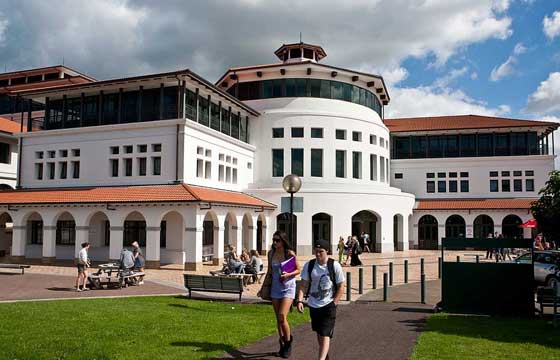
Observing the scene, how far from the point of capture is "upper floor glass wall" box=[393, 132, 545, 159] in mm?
45125

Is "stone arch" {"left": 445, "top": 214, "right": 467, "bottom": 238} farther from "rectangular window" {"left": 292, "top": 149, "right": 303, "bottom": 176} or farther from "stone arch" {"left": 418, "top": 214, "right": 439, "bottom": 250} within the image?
"rectangular window" {"left": 292, "top": 149, "right": 303, "bottom": 176}

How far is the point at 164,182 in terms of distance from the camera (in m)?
26.5

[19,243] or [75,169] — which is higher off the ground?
[75,169]

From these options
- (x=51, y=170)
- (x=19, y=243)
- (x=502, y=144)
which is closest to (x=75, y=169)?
(x=51, y=170)

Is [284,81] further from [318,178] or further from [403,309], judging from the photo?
[403,309]

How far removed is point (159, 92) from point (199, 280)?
1607cm

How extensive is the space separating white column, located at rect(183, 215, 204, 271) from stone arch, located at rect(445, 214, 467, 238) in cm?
2627

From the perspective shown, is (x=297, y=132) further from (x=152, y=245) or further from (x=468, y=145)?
(x=468, y=145)

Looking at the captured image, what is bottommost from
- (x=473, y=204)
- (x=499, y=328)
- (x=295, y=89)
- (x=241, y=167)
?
(x=499, y=328)

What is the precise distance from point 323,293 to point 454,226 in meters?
38.9

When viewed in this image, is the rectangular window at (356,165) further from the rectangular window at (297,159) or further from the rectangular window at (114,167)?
the rectangular window at (114,167)

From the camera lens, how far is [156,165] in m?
27.2

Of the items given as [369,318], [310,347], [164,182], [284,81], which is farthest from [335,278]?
[284,81]

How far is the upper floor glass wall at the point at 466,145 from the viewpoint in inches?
1777
